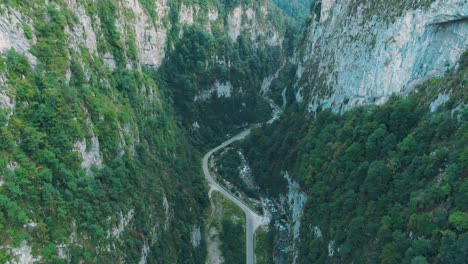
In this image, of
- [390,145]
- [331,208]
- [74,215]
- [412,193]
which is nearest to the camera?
[412,193]

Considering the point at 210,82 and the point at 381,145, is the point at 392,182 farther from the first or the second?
the point at 210,82

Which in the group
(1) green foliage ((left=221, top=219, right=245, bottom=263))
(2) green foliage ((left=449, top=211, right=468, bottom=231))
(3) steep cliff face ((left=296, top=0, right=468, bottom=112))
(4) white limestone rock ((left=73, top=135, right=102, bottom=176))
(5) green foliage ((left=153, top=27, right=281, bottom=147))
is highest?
(3) steep cliff face ((left=296, top=0, right=468, bottom=112))

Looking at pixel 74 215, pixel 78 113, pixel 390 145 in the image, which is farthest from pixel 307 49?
pixel 74 215

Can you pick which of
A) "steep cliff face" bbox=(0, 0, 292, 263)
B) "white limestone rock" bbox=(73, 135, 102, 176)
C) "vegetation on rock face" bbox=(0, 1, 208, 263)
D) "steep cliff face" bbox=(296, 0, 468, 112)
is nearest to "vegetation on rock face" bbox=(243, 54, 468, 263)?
"steep cliff face" bbox=(296, 0, 468, 112)

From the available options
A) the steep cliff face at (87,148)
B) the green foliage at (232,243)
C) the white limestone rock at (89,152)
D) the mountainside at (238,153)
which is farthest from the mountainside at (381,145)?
the white limestone rock at (89,152)

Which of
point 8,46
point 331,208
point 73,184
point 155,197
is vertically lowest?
point 155,197

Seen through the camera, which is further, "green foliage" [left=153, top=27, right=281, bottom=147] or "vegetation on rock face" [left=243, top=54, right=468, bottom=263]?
"green foliage" [left=153, top=27, right=281, bottom=147]

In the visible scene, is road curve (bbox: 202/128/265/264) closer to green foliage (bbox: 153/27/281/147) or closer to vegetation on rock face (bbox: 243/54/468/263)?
vegetation on rock face (bbox: 243/54/468/263)

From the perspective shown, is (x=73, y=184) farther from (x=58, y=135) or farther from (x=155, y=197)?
(x=155, y=197)
